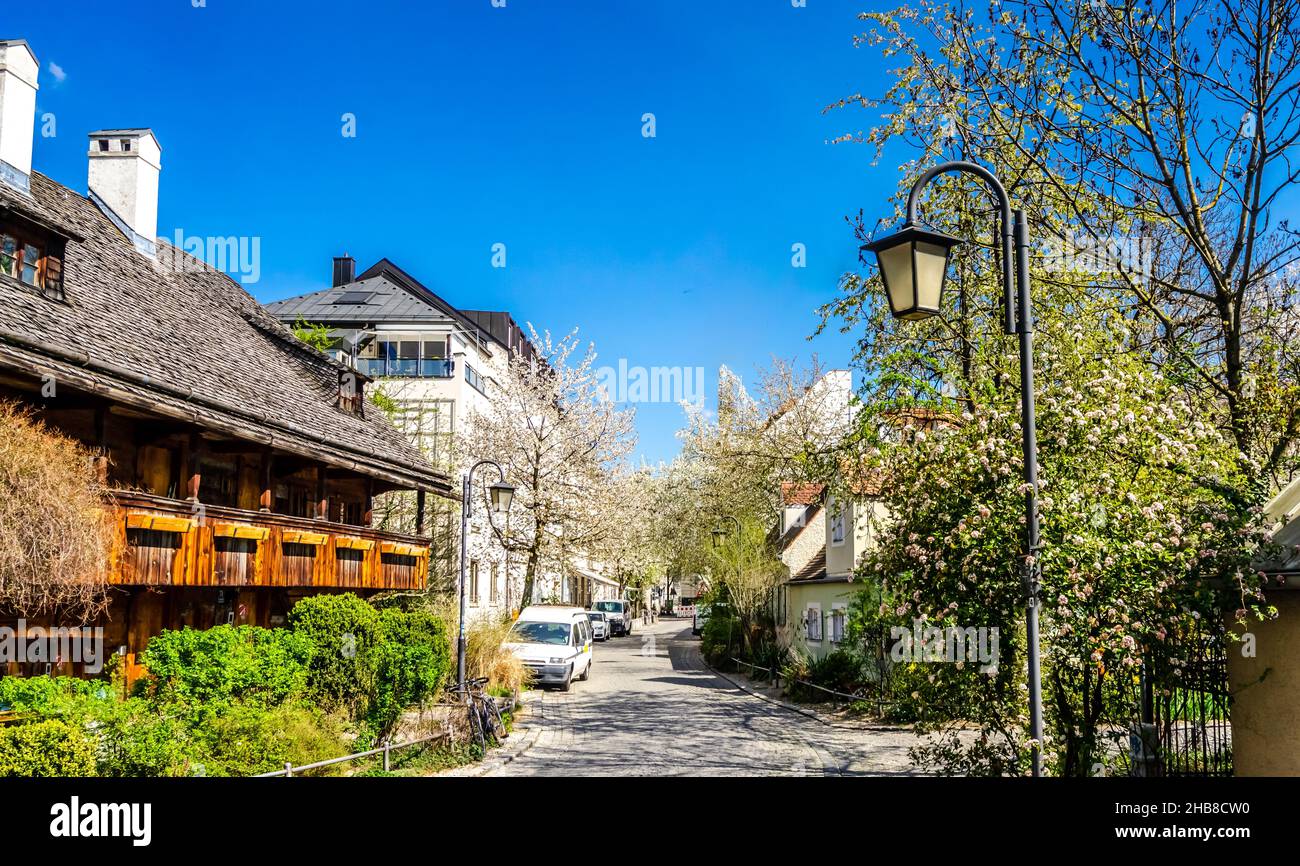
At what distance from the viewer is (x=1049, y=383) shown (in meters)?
9.80

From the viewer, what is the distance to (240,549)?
1639cm

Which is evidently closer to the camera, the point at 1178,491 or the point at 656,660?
the point at 1178,491

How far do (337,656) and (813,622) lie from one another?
57.8ft

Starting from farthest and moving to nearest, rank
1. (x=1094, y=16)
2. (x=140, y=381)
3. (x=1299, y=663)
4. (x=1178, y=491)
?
(x=140, y=381) < (x=1094, y=16) < (x=1178, y=491) < (x=1299, y=663)

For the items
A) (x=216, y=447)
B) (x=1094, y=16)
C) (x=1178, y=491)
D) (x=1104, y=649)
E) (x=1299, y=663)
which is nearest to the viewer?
(x=1299, y=663)

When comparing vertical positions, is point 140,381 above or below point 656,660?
above

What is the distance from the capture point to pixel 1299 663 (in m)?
7.77

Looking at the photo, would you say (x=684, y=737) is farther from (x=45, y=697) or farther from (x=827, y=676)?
(x=45, y=697)

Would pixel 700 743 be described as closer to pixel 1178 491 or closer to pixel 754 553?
pixel 1178 491

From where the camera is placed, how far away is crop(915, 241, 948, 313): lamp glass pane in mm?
6645
